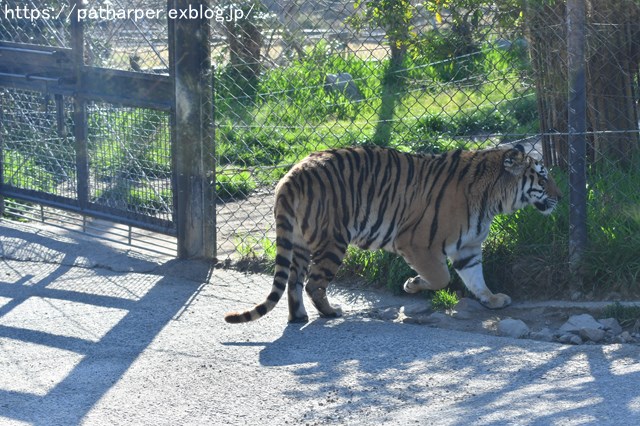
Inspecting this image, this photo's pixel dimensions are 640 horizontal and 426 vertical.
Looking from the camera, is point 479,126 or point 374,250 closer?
point 374,250

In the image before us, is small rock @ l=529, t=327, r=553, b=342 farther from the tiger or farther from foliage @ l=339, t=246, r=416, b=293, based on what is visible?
foliage @ l=339, t=246, r=416, b=293

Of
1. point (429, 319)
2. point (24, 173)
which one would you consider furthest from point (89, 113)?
point (429, 319)

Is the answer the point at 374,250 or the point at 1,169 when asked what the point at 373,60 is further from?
the point at 374,250

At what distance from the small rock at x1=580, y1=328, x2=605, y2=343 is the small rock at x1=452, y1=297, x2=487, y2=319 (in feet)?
2.67

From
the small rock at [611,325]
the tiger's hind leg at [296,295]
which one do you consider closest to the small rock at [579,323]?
the small rock at [611,325]

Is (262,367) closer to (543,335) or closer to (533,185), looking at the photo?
(543,335)

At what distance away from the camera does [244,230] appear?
27.2ft

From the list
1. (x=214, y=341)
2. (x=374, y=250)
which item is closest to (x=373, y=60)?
(x=374, y=250)

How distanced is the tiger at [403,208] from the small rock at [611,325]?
2.36 ft

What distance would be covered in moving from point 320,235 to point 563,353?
1.64 meters

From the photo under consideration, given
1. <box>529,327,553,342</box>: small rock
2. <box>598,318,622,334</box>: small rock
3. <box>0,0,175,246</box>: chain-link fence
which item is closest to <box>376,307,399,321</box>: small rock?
<box>529,327,553,342</box>: small rock

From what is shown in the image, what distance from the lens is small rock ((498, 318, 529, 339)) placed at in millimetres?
5785

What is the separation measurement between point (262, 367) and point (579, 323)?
5.97ft

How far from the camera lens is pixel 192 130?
24.0 feet
